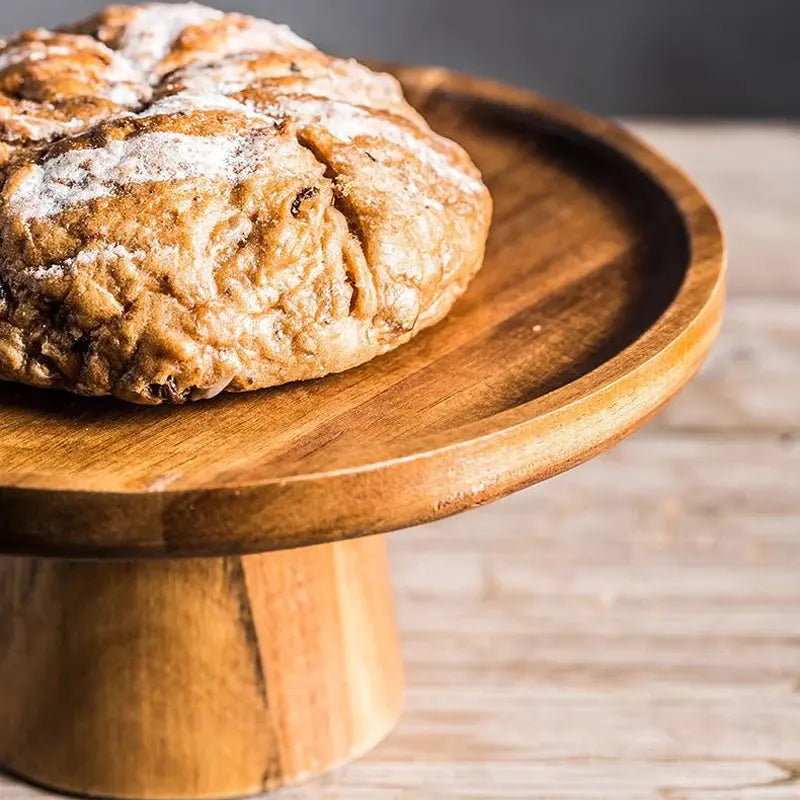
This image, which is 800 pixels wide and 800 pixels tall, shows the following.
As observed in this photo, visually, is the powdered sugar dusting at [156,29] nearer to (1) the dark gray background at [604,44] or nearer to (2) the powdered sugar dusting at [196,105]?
(2) the powdered sugar dusting at [196,105]

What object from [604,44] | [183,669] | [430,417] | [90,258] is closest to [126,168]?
[90,258]

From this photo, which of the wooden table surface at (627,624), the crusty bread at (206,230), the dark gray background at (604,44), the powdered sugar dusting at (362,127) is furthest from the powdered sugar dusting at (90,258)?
the dark gray background at (604,44)

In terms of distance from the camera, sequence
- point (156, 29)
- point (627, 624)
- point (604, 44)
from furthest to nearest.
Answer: point (604, 44) → point (627, 624) → point (156, 29)

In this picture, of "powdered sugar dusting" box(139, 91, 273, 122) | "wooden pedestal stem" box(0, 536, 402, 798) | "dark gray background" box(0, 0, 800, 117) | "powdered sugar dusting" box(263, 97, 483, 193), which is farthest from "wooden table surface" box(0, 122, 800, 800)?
"dark gray background" box(0, 0, 800, 117)

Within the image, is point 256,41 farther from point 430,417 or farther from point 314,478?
point 314,478

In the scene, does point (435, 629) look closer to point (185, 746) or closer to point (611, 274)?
point (185, 746)

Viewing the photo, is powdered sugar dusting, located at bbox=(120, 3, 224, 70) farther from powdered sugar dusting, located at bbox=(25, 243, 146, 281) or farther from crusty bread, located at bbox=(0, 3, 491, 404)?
powdered sugar dusting, located at bbox=(25, 243, 146, 281)
